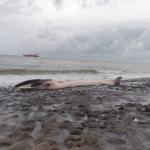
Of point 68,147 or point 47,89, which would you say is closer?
point 68,147

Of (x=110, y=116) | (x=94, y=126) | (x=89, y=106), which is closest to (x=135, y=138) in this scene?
(x=94, y=126)

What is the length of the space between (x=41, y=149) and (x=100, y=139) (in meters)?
1.57

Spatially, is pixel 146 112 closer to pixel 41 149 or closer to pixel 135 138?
pixel 135 138

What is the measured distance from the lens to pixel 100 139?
743cm

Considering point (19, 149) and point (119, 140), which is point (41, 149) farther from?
point (119, 140)

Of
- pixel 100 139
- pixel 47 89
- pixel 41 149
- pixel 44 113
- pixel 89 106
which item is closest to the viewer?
pixel 41 149

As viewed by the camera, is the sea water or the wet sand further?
the sea water

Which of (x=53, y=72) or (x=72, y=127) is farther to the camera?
(x=53, y=72)

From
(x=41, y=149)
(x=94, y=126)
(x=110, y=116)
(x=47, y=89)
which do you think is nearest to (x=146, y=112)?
(x=110, y=116)

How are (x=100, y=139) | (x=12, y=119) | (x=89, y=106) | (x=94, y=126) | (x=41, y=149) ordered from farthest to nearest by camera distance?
(x=89, y=106) < (x=12, y=119) < (x=94, y=126) < (x=100, y=139) < (x=41, y=149)

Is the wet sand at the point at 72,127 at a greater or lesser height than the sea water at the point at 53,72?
lesser

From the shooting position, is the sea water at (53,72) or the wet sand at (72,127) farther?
the sea water at (53,72)

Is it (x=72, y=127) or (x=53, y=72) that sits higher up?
(x=53, y=72)

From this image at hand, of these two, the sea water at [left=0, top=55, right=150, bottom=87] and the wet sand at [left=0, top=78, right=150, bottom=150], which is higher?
the sea water at [left=0, top=55, right=150, bottom=87]
